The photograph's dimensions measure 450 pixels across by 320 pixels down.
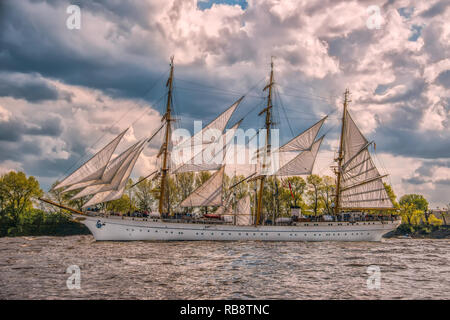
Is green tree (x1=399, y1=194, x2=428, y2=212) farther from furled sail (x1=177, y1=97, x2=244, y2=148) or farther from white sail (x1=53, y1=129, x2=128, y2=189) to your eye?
white sail (x1=53, y1=129, x2=128, y2=189)

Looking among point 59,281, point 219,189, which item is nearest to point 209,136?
point 219,189

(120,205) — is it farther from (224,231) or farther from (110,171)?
(224,231)

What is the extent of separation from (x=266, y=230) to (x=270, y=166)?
1061 cm

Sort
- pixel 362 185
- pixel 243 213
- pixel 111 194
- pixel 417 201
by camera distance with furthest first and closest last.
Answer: pixel 417 201 < pixel 362 185 < pixel 243 213 < pixel 111 194

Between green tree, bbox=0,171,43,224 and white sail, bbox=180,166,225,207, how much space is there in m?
31.6

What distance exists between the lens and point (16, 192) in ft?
197

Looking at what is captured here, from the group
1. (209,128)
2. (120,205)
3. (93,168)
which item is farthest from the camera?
(120,205)

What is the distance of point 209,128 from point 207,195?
9.39 meters

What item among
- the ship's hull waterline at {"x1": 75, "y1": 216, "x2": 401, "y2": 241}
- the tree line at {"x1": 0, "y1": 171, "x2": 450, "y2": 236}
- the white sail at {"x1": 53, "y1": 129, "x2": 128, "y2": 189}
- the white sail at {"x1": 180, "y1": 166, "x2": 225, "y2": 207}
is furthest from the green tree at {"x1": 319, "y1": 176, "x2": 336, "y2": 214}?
the white sail at {"x1": 53, "y1": 129, "x2": 128, "y2": 189}

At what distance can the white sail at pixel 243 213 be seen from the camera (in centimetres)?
4881

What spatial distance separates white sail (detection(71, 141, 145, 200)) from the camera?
39094mm

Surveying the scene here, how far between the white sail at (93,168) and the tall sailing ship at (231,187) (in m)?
0.10

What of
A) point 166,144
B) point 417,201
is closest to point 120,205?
point 166,144
